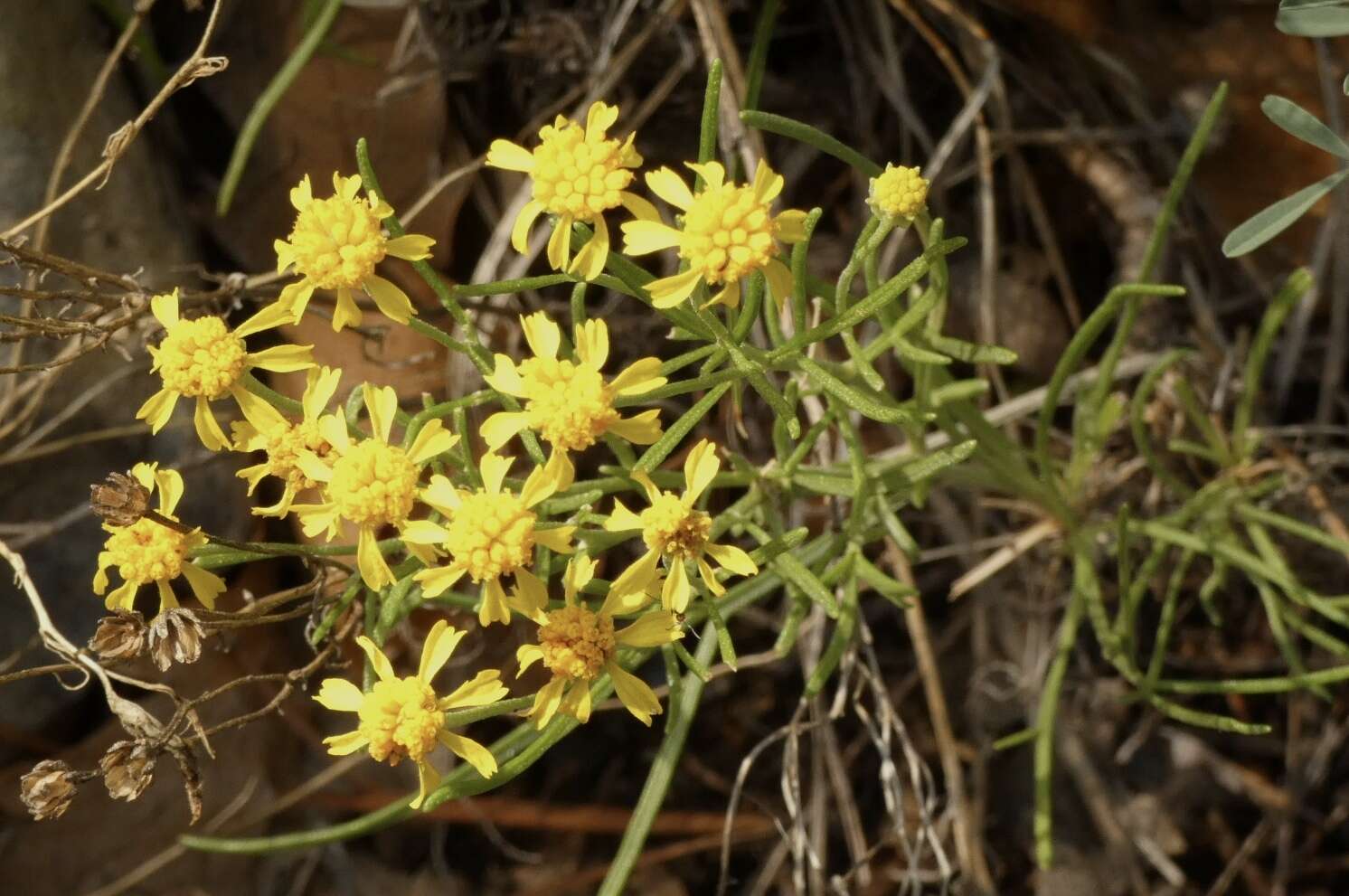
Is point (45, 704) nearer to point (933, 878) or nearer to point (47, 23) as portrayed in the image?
point (47, 23)

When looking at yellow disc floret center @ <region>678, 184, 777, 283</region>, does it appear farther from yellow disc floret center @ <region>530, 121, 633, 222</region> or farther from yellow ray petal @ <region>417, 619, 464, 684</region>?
yellow ray petal @ <region>417, 619, 464, 684</region>

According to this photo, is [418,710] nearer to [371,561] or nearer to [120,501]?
[371,561]

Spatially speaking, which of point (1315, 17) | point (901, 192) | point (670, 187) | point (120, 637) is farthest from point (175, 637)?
point (1315, 17)

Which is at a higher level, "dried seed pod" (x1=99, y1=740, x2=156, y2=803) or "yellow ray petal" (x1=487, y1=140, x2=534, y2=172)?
"yellow ray petal" (x1=487, y1=140, x2=534, y2=172)

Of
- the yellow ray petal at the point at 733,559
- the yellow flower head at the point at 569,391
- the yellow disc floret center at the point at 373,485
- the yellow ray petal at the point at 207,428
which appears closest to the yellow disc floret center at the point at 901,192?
the yellow flower head at the point at 569,391

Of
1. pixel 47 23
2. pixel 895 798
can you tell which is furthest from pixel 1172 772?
pixel 47 23

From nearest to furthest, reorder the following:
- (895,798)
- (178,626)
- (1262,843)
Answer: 1. (178,626)
2. (895,798)
3. (1262,843)

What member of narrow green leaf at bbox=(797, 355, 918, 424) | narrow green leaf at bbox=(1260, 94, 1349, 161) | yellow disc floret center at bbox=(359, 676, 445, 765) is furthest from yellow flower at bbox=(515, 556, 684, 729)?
→ narrow green leaf at bbox=(1260, 94, 1349, 161)
